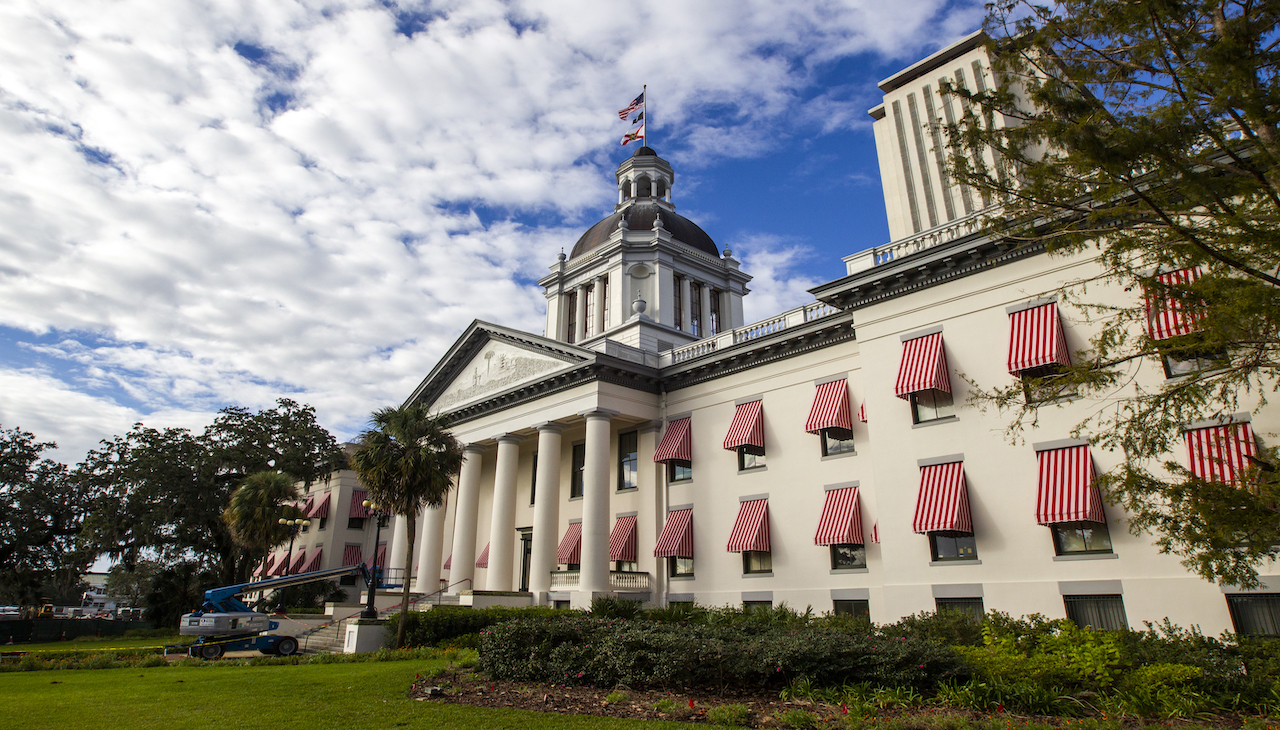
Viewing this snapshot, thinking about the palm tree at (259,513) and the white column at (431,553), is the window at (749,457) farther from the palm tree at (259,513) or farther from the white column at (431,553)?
the palm tree at (259,513)

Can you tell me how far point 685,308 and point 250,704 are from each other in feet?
108

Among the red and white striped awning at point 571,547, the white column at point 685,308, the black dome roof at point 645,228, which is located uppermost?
the black dome roof at point 645,228

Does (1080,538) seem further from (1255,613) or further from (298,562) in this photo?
(298,562)

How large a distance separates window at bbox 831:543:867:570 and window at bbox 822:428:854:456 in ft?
10.4

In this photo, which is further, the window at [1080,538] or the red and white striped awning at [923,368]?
the red and white striped awning at [923,368]

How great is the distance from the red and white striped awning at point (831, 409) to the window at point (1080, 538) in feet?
24.5

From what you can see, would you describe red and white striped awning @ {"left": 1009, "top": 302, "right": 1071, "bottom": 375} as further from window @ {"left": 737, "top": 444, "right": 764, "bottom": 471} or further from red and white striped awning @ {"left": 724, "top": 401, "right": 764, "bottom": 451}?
window @ {"left": 737, "top": 444, "right": 764, "bottom": 471}

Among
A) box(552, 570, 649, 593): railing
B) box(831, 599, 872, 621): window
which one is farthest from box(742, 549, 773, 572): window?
box(552, 570, 649, 593): railing

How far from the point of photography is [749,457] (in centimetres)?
2822

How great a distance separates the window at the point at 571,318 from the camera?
45.1 m

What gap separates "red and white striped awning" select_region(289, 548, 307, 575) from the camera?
4959 cm

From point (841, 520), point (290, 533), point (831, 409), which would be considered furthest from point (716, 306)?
point (290, 533)

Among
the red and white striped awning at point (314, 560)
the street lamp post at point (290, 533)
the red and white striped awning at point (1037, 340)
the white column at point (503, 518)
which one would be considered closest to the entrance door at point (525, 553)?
the white column at point (503, 518)

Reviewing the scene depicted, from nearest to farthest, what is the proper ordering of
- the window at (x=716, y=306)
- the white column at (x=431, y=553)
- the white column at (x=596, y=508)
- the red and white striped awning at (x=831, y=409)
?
the red and white striped awning at (x=831, y=409) < the white column at (x=596, y=508) < the white column at (x=431, y=553) < the window at (x=716, y=306)
